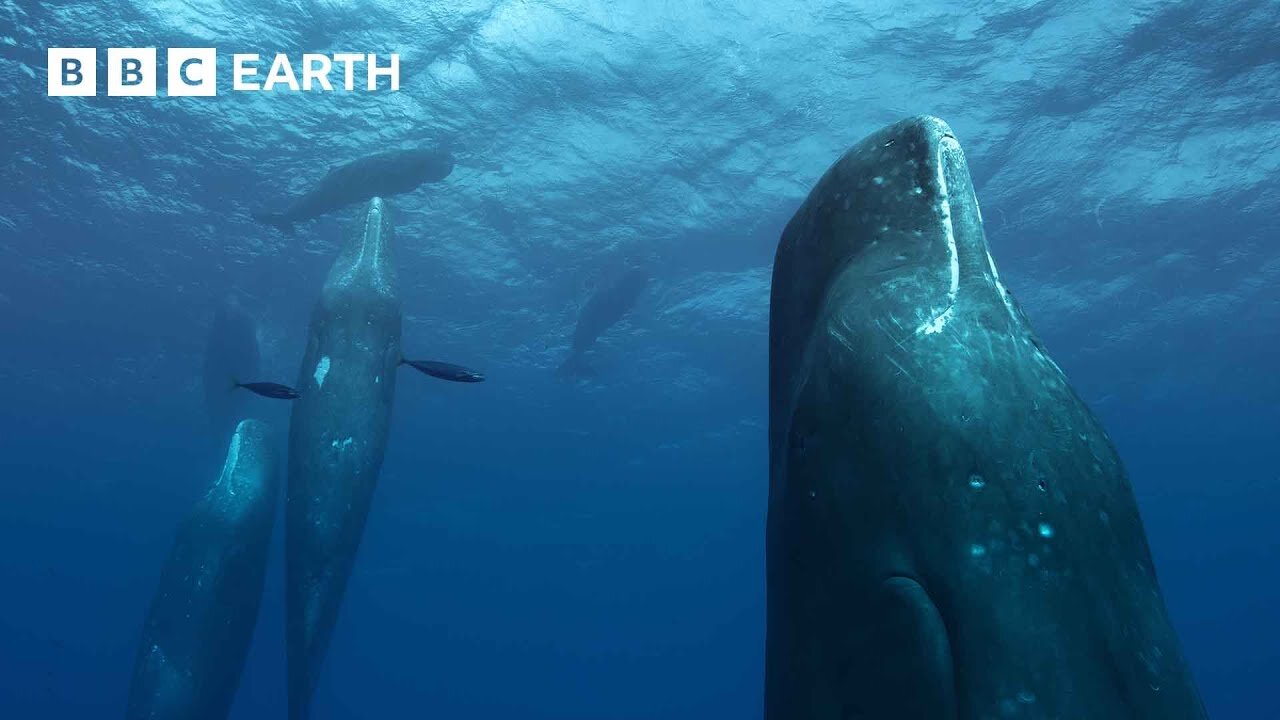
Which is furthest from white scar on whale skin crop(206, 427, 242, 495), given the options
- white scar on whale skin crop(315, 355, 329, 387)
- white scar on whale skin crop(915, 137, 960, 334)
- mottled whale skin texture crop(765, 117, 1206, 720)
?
white scar on whale skin crop(915, 137, 960, 334)

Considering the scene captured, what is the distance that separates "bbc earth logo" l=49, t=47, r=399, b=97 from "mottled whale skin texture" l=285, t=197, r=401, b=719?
25.2 feet

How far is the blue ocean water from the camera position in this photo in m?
14.3

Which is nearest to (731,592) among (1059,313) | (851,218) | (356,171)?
(1059,313)

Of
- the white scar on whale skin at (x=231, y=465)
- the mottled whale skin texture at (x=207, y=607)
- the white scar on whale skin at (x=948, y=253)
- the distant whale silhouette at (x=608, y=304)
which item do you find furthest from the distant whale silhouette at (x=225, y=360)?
the white scar on whale skin at (x=948, y=253)

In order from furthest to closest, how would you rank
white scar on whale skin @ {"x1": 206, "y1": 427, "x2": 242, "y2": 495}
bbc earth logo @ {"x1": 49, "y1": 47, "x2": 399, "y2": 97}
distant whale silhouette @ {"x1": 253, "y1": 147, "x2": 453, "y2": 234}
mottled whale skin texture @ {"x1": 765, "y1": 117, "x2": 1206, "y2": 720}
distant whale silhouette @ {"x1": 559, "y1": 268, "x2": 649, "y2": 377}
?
1. distant whale silhouette @ {"x1": 559, "y1": 268, "x2": 649, "y2": 377}
2. bbc earth logo @ {"x1": 49, "y1": 47, "x2": 399, "y2": 97}
3. distant whale silhouette @ {"x1": 253, "y1": 147, "x2": 453, "y2": 234}
4. white scar on whale skin @ {"x1": 206, "y1": 427, "x2": 242, "y2": 495}
5. mottled whale skin texture @ {"x1": 765, "y1": 117, "x2": 1206, "y2": 720}

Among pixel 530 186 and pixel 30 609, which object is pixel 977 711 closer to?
pixel 530 186

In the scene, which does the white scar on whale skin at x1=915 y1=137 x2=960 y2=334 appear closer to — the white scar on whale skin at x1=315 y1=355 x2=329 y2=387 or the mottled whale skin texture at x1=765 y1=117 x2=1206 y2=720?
the mottled whale skin texture at x1=765 y1=117 x2=1206 y2=720

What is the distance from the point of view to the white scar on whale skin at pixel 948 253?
5.65 ft

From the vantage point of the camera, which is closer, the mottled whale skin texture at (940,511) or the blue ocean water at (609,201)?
the mottled whale skin texture at (940,511)

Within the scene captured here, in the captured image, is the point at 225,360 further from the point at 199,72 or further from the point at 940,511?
the point at 940,511

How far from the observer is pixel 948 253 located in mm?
1808

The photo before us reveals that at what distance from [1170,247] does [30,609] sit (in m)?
132

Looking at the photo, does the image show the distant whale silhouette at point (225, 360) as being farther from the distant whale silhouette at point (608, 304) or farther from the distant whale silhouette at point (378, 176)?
the distant whale silhouette at point (608, 304)

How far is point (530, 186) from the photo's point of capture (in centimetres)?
1888
